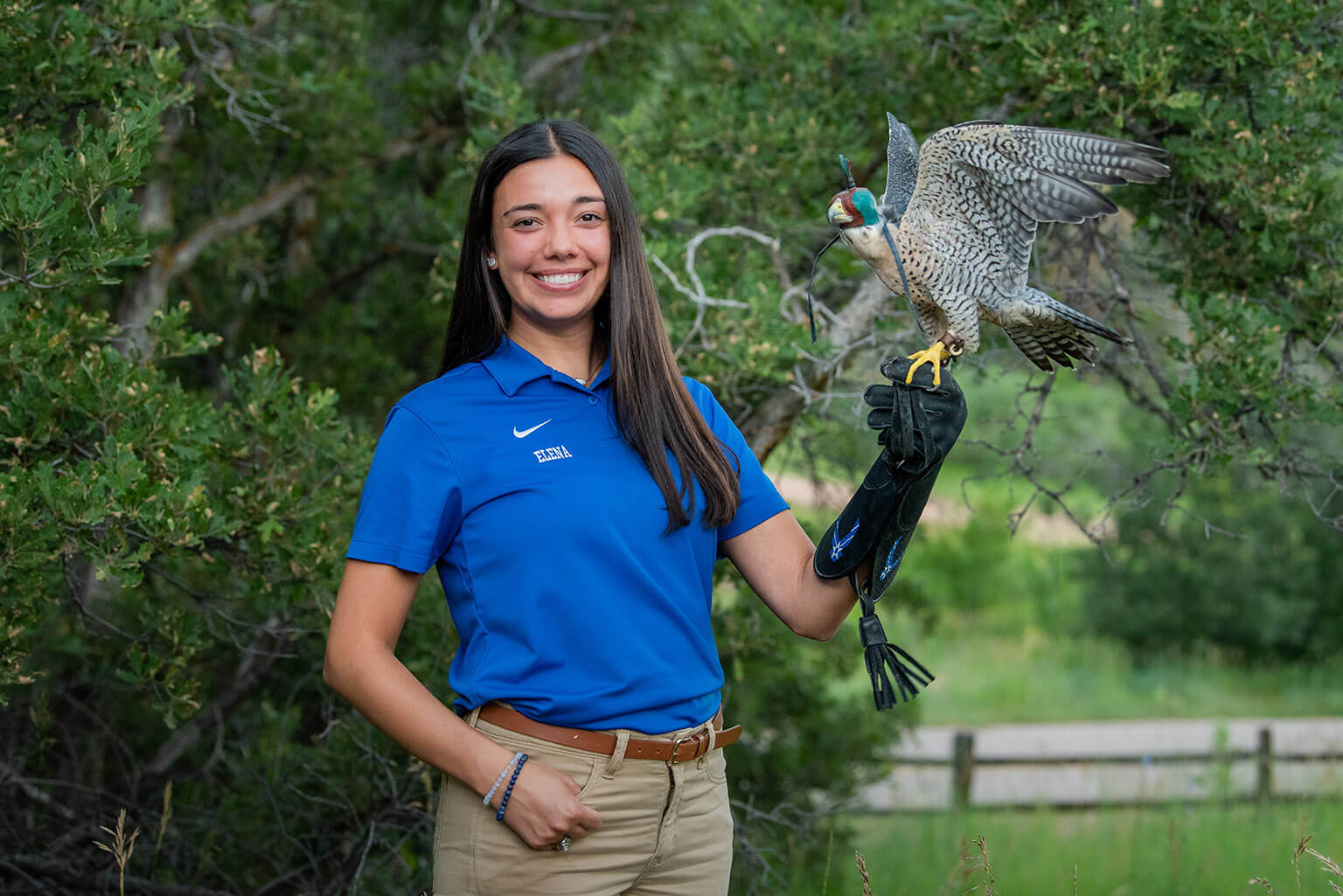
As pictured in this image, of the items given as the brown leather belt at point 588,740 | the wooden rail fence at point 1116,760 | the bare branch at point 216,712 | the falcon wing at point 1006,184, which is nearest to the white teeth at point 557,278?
the falcon wing at point 1006,184

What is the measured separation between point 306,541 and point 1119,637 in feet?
34.4

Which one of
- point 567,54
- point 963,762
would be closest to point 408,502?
point 567,54

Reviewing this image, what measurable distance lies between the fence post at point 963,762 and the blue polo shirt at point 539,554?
5.80m

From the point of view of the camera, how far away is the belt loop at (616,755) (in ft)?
5.80

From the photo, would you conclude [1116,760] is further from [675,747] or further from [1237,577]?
[675,747]

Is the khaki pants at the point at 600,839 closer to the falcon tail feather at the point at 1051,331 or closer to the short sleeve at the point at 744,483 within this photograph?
the short sleeve at the point at 744,483

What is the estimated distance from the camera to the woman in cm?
176

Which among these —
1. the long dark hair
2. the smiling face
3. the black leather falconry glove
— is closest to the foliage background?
the long dark hair

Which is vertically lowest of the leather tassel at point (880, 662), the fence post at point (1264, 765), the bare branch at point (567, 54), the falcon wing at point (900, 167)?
the fence post at point (1264, 765)

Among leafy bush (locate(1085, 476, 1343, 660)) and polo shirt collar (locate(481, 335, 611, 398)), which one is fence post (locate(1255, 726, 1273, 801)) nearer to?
leafy bush (locate(1085, 476, 1343, 660))

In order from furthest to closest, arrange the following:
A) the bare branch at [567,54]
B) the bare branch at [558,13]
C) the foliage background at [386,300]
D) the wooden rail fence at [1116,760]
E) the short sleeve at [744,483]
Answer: the wooden rail fence at [1116,760], the bare branch at [567,54], the bare branch at [558,13], the foliage background at [386,300], the short sleeve at [744,483]

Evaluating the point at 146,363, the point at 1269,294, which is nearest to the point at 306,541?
the point at 146,363

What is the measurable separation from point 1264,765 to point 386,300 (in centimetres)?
563

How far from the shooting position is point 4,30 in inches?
106
